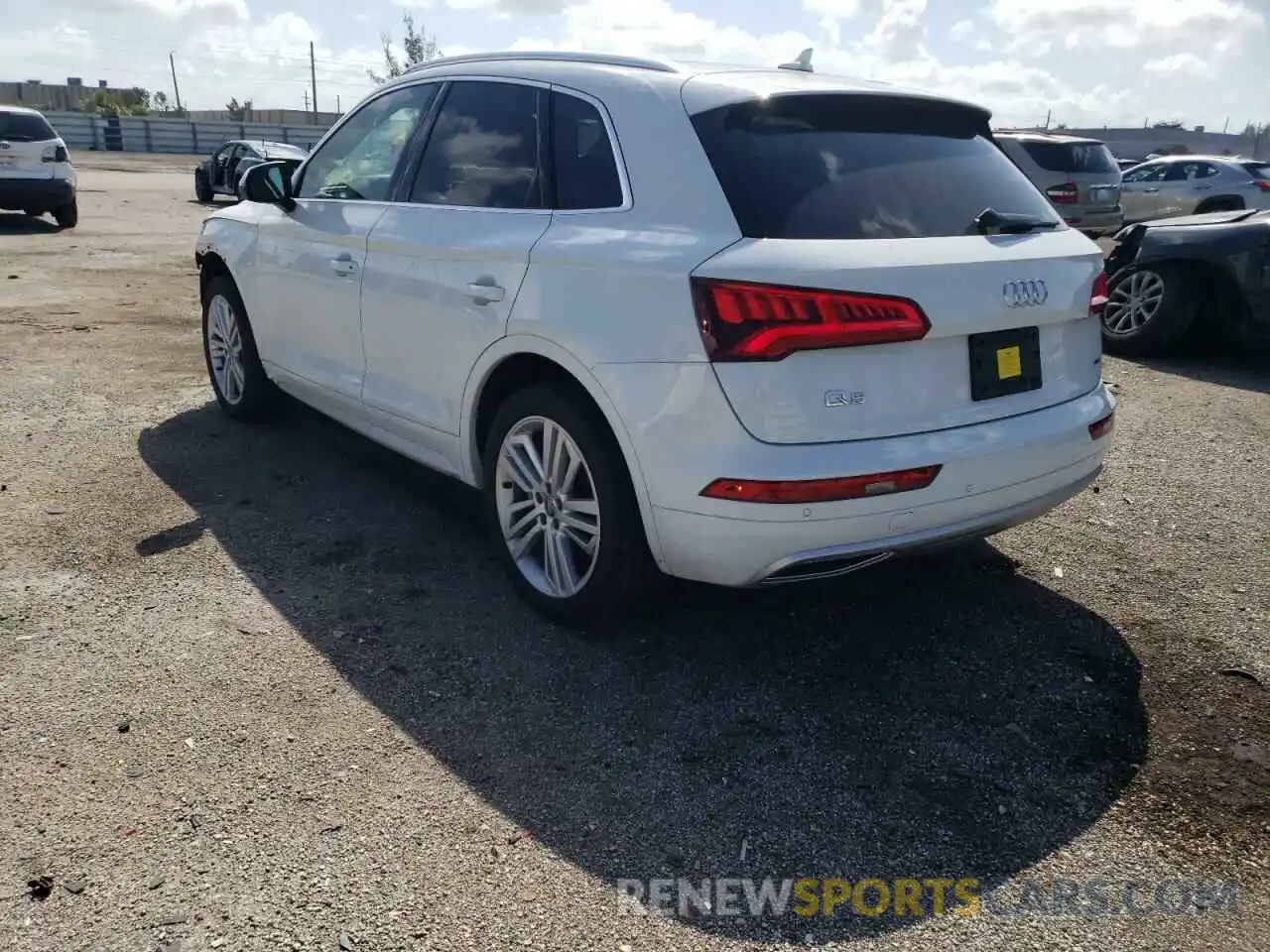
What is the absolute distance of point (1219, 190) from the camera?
59.2ft

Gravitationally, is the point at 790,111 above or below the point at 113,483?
above

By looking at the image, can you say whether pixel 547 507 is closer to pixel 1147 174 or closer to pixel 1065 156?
pixel 1065 156

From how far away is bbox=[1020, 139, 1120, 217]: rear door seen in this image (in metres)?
14.8

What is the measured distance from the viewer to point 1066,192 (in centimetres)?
1480

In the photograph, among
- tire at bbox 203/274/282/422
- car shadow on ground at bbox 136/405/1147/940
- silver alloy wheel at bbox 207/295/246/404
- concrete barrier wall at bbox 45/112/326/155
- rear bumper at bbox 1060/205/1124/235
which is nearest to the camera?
car shadow on ground at bbox 136/405/1147/940

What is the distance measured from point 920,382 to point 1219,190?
59.8 ft

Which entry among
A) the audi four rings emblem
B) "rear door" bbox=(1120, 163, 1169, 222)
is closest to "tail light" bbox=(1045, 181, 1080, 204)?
"rear door" bbox=(1120, 163, 1169, 222)

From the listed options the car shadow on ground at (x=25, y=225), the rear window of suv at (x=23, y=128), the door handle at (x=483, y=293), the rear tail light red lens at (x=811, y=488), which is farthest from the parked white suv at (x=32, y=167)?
the rear tail light red lens at (x=811, y=488)

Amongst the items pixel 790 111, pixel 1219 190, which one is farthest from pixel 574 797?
pixel 1219 190

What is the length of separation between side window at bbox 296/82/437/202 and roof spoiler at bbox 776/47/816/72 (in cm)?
145

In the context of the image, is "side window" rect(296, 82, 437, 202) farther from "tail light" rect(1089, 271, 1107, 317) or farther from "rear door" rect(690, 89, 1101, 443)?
"tail light" rect(1089, 271, 1107, 317)

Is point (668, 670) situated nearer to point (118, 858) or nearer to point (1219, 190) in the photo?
point (118, 858)

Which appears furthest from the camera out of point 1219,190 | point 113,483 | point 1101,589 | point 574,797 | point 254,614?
point 1219,190

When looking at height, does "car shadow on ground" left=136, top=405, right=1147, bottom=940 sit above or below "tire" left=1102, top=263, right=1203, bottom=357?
below
